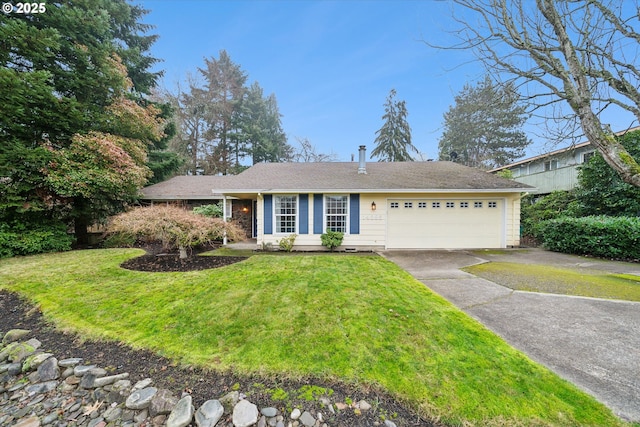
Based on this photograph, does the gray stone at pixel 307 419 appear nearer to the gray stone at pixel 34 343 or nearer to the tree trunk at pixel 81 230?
the gray stone at pixel 34 343

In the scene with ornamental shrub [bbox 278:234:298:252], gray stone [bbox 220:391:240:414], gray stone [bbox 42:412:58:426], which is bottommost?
gray stone [bbox 42:412:58:426]

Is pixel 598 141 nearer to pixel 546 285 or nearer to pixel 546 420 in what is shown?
pixel 546 285

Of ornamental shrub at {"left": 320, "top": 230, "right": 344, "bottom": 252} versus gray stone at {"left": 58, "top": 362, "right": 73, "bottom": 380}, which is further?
ornamental shrub at {"left": 320, "top": 230, "right": 344, "bottom": 252}

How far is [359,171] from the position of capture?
10586 mm

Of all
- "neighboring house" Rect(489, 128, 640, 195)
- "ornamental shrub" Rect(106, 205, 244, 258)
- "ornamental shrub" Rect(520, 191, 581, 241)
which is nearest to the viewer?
"ornamental shrub" Rect(106, 205, 244, 258)

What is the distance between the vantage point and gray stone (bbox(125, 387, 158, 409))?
2.09m

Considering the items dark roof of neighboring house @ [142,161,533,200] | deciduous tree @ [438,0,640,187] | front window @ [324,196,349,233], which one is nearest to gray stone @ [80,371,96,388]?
dark roof of neighboring house @ [142,161,533,200]

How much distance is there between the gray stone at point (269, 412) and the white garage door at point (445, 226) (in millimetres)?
7877

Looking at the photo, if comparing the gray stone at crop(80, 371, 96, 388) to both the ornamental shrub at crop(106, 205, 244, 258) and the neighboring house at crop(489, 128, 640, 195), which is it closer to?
the ornamental shrub at crop(106, 205, 244, 258)

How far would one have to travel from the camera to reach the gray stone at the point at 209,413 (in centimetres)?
187

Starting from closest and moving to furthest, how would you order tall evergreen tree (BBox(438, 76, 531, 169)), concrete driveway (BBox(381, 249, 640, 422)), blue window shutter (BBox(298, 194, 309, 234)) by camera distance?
concrete driveway (BBox(381, 249, 640, 422)) → blue window shutter (BBox(298, 194, 309, 234)) → tall evergreen tree (BBox(438, 76, 531, 169))

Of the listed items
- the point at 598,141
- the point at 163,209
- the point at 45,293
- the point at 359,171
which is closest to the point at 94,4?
the point at 163,209

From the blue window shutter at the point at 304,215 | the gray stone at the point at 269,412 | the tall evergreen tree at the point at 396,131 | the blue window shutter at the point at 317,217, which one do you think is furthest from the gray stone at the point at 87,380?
the tall evergreen tree at the point at 396,131

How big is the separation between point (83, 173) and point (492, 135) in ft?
101
